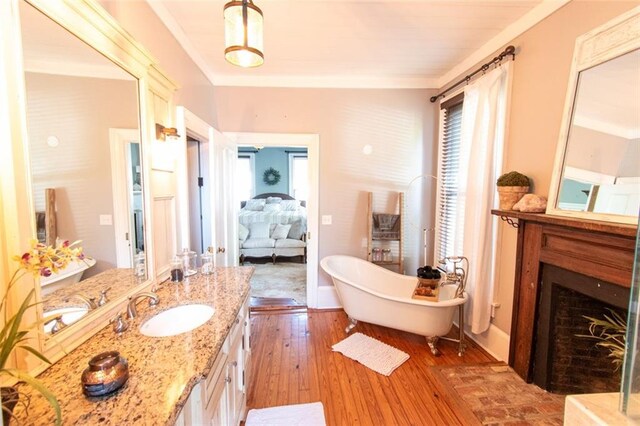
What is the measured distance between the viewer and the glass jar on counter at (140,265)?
150cm

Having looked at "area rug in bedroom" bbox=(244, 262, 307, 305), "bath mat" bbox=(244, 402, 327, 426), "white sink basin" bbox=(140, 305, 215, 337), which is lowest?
"bath mat" bbox=(244, 402, 327, 426)

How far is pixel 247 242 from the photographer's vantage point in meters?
5.36

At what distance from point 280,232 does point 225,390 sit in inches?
168

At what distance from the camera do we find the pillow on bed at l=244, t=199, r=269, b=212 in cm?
663

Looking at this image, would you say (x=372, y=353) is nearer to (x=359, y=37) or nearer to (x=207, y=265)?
(x=207, y=265)

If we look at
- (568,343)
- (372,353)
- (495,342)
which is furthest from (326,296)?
(568,343)

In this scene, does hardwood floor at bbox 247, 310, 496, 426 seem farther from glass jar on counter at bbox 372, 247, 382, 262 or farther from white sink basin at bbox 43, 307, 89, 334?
white sink basin at bbox 43, 307, 89, 334

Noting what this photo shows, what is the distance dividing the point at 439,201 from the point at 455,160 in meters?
0.52

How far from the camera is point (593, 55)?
161 cm

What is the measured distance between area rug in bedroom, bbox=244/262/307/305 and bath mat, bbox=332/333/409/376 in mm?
1031

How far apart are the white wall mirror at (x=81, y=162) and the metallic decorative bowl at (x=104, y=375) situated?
32 cm

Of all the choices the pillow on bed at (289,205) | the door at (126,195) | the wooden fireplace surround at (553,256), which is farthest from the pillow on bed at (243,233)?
the wooden fireplace surround at (553,256)

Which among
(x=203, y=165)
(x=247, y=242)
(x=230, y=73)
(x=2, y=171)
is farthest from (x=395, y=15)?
(x=247, y=242)

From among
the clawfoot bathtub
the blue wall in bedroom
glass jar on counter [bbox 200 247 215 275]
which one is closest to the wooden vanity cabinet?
glass jar on counter [bbox 200 247 215 275]
